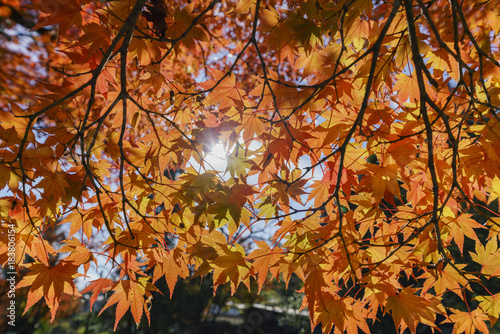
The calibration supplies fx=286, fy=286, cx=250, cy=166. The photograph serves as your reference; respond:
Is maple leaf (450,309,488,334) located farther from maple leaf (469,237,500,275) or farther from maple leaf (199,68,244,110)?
maple leaf (199,68,244,110)

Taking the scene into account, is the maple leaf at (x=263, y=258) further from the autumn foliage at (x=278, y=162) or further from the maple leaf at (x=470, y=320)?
the maple leaf at (x=470, y=320)

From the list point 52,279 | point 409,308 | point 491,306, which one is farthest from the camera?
point 491,306

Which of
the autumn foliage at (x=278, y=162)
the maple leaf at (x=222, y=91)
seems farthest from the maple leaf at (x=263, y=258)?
the maple leaf at (x=222, y=91)

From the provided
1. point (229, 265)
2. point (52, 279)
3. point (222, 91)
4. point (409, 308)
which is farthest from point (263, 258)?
Answer: point (52, 279)

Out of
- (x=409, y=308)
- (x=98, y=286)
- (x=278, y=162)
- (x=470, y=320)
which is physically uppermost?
(x=278, y=162)

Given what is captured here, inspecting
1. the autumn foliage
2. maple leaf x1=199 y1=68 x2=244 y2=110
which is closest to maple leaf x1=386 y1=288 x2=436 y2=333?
the autumn foliage

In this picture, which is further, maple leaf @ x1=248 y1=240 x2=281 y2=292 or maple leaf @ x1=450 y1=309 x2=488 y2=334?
maple leaf @ x1=450 y1=309 x2=488 y2=334

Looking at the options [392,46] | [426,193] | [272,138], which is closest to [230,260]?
[272,138]

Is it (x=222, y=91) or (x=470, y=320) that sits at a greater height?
(x=222, y=91)

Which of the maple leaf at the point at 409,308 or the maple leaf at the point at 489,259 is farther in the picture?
the maple leaf at the point at 489,259

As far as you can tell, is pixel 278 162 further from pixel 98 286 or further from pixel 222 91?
pixel 98 286

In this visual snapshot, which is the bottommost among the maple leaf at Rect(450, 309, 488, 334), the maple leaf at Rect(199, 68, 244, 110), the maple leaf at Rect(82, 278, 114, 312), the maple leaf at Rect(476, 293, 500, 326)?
the maple leaf at Rect(450, 309, 488, 334)

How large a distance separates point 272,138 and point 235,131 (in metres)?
0.21

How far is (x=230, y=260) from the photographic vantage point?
1432 millimetres
